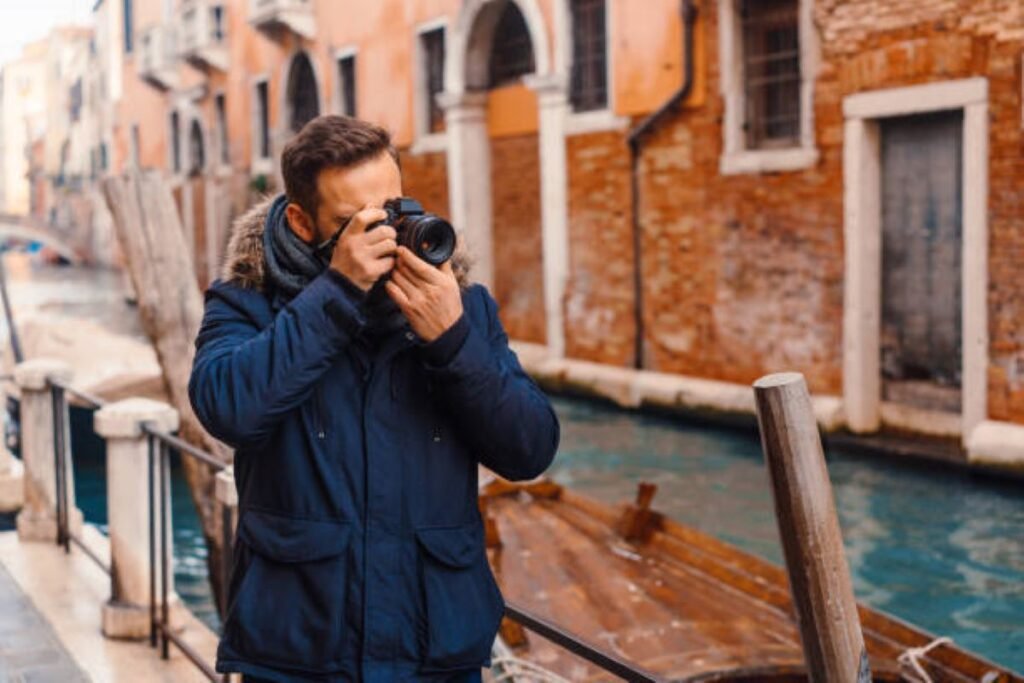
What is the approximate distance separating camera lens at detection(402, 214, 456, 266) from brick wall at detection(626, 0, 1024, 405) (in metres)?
7.16

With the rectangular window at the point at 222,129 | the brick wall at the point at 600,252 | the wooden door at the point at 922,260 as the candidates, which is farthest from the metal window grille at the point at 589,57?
the rectangular window at the point at 222,129

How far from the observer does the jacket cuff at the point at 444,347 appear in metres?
1.62

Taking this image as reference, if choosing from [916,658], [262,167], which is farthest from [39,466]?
[262,167]

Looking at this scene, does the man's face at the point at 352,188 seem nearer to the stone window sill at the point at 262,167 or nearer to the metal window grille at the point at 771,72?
the metal window grille at the point at 771,72

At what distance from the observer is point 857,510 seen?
816 centimetres

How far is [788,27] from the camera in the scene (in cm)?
998

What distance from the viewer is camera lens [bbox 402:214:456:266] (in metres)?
1.58

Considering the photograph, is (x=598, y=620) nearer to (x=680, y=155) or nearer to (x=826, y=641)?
(x=826, y=641)

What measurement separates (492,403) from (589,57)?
1094 centimetres

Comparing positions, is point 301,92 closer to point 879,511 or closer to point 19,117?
point 879,511

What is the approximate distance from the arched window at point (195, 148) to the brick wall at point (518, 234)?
37.6ft

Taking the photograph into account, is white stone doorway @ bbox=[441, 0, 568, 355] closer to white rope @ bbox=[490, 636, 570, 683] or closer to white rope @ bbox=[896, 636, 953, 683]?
white rope @ bbox=[490, 636, 570, 683]

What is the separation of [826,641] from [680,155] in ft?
31.1

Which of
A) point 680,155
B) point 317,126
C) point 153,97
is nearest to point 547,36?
point 680,155
